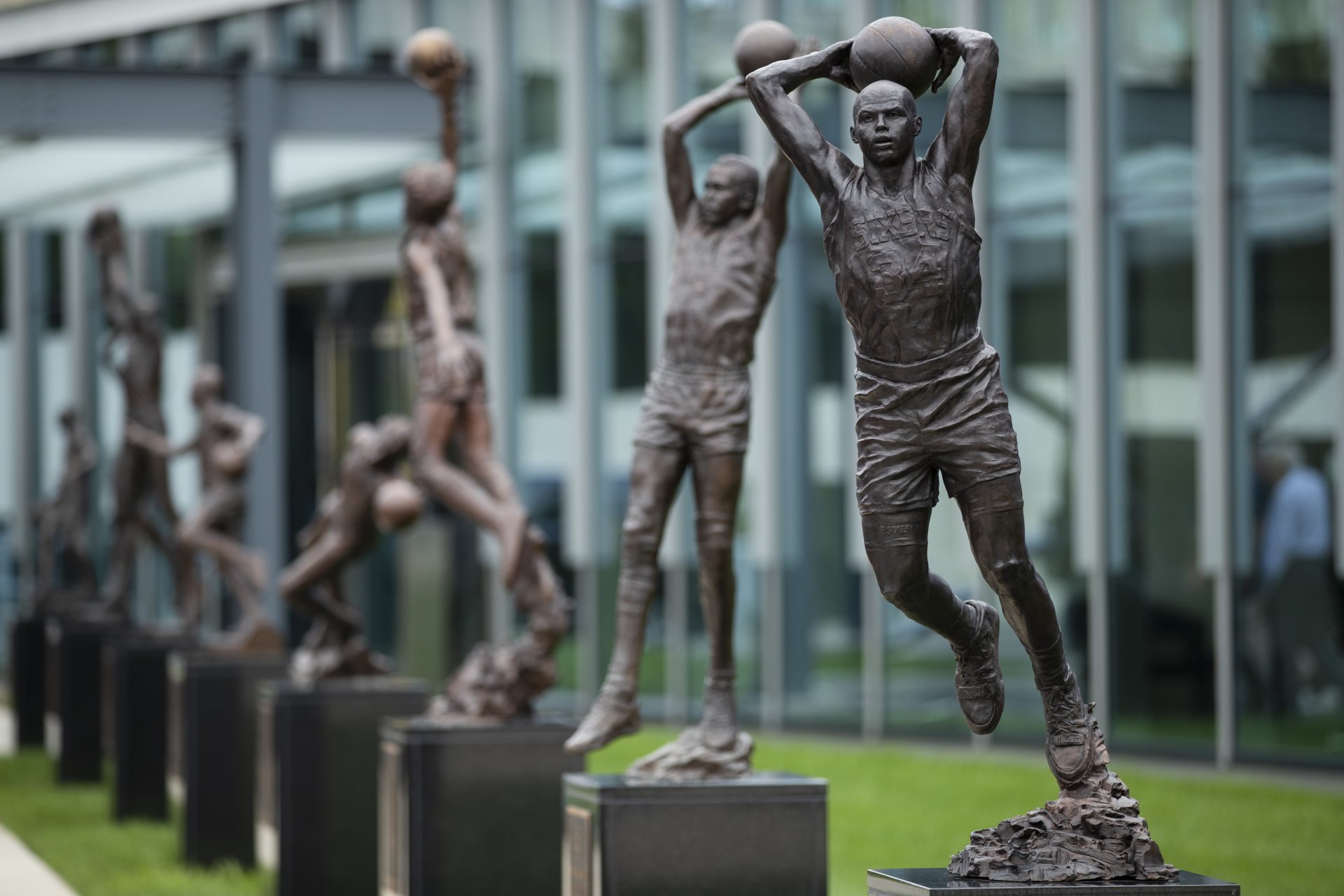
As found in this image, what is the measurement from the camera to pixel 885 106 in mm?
5156

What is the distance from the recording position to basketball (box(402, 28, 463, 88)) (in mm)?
9469

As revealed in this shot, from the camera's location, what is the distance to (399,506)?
32.6ft

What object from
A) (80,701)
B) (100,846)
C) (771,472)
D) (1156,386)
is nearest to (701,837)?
(100,846)

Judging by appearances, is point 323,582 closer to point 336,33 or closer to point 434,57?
point 434,57

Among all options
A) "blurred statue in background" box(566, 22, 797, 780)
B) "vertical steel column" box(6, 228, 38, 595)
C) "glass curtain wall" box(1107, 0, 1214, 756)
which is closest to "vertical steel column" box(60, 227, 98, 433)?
"vertical steel column" box(6, 228, 38, 595)

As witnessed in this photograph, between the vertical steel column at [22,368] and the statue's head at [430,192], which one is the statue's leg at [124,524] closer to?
the statue's head at [430,192]

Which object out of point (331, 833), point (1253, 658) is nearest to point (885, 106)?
point (331, 833)

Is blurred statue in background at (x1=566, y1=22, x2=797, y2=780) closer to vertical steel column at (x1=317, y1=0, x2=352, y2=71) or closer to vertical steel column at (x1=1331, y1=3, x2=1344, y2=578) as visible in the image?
vertical steel column at (x1=1331, y1=3, x2=1344, y2=578)

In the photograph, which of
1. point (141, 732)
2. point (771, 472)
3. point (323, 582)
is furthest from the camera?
point (771, 472)

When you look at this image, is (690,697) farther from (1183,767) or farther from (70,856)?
(70,856)

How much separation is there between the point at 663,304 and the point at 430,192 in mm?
9344

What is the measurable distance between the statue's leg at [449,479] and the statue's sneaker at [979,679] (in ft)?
12.7

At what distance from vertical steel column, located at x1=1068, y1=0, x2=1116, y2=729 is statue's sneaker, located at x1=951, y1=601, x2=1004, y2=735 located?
397 inches

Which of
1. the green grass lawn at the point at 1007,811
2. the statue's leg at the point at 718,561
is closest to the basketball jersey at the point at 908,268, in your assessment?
the statue's leg at the point at 718,561
